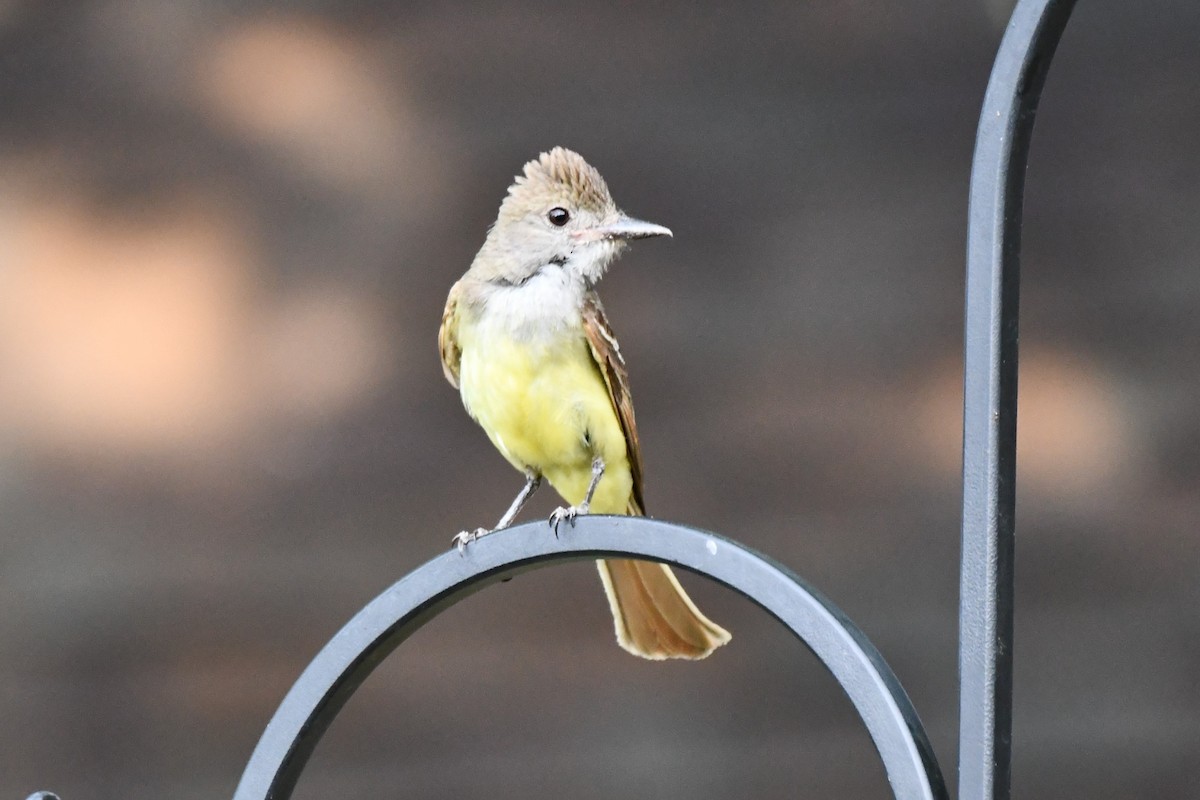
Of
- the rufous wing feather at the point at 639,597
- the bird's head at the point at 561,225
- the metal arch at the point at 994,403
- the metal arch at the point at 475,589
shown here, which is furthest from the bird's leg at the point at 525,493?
the metal arch at the point at 994,403

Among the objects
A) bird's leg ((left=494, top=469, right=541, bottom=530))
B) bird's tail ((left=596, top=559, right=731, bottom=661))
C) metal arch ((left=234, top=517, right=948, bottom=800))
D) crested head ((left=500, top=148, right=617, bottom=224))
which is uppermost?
crested head ((left=500, top=148, right=617, bottom=224))

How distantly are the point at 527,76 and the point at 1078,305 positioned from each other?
1.37m

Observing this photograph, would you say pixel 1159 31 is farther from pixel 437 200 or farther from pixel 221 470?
pixel 221 470

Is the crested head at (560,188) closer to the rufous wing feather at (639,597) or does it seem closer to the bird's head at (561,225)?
the bird's head at (561,225)

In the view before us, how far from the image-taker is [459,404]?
3539 mm

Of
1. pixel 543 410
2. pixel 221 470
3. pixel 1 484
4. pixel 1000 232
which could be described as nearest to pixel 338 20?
pixel 221 470

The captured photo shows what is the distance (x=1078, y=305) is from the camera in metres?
3.44

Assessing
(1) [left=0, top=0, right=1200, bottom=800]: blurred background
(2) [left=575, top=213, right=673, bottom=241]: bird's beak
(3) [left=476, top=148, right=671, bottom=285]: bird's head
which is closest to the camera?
(2) [left=575, top=213, right=673, bottom=241]: bird's beak

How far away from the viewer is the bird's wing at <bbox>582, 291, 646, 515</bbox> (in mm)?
2262

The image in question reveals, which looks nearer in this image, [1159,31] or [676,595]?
[676,595]

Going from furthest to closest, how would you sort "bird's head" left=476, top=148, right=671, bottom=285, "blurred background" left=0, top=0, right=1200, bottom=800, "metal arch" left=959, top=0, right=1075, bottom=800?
1. "blurred background" left=0, top=0, right=1200, bottom=800
2. "bird's head" left=476, top=148, right=671, bottom=285
3. "metal arch" left=959, top=0, right=1075, bottom=800

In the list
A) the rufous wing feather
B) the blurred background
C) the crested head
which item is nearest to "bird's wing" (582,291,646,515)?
the rufous wing feather

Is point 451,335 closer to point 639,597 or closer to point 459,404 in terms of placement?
point 639,597

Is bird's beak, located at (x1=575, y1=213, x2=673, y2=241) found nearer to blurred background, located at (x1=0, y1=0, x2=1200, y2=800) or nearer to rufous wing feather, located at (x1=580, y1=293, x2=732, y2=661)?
rufous wing feather, located at (x1=580, y1=293, x2=732, y2=661)
